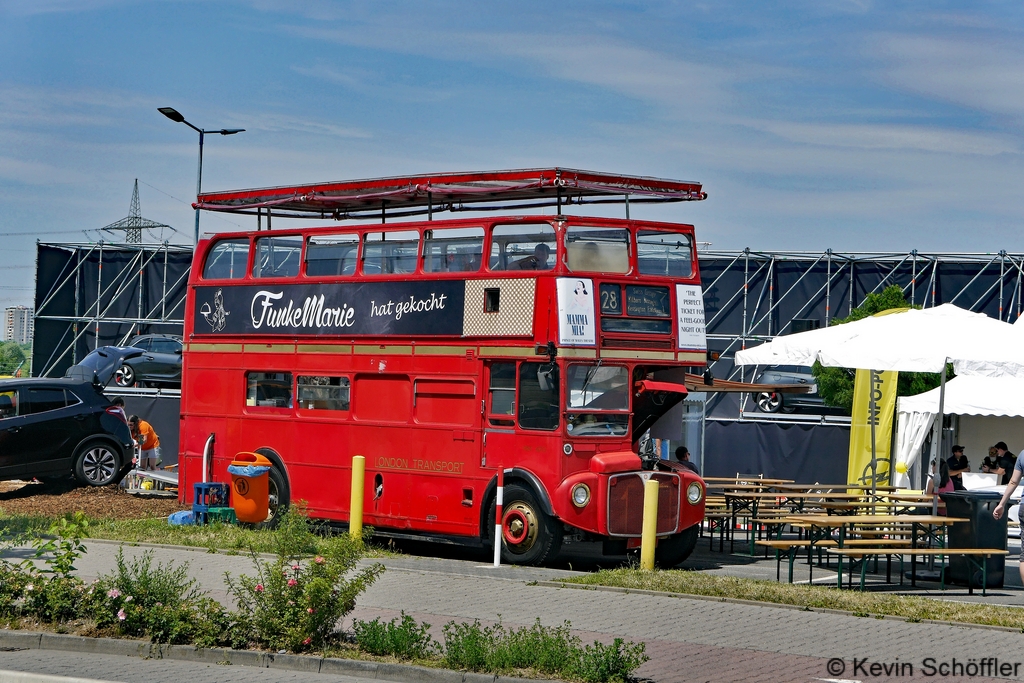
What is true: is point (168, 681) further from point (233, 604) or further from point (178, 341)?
point (178, 341)

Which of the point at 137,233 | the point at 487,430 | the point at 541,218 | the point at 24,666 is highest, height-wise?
the point at 137,233

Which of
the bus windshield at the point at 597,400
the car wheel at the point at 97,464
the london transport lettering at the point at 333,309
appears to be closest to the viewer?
the bus windshield at the point at 597,400

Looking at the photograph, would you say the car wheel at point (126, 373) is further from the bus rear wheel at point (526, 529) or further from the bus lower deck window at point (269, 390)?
the bus rear wheel at point (526, 529)

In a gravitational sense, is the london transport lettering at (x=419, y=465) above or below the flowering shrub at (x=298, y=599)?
above

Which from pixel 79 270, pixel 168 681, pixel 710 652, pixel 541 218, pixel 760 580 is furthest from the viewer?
pixel 79 270

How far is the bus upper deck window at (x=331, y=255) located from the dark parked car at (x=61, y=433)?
716cm

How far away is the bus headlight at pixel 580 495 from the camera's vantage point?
15453mm

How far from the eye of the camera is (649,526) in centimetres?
1501

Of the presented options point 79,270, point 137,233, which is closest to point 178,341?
point 79,270

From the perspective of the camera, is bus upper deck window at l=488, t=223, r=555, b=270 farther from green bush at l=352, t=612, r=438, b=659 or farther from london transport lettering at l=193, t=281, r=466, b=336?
green bush at l=352, t=612, r=438, b=659

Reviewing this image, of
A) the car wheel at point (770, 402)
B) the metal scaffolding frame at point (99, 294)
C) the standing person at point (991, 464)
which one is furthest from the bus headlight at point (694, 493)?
the metal scaffolding frame at point (99, 294)

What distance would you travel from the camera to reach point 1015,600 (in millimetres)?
13805

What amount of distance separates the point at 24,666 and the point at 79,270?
4096cm

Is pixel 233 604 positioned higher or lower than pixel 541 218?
lower
